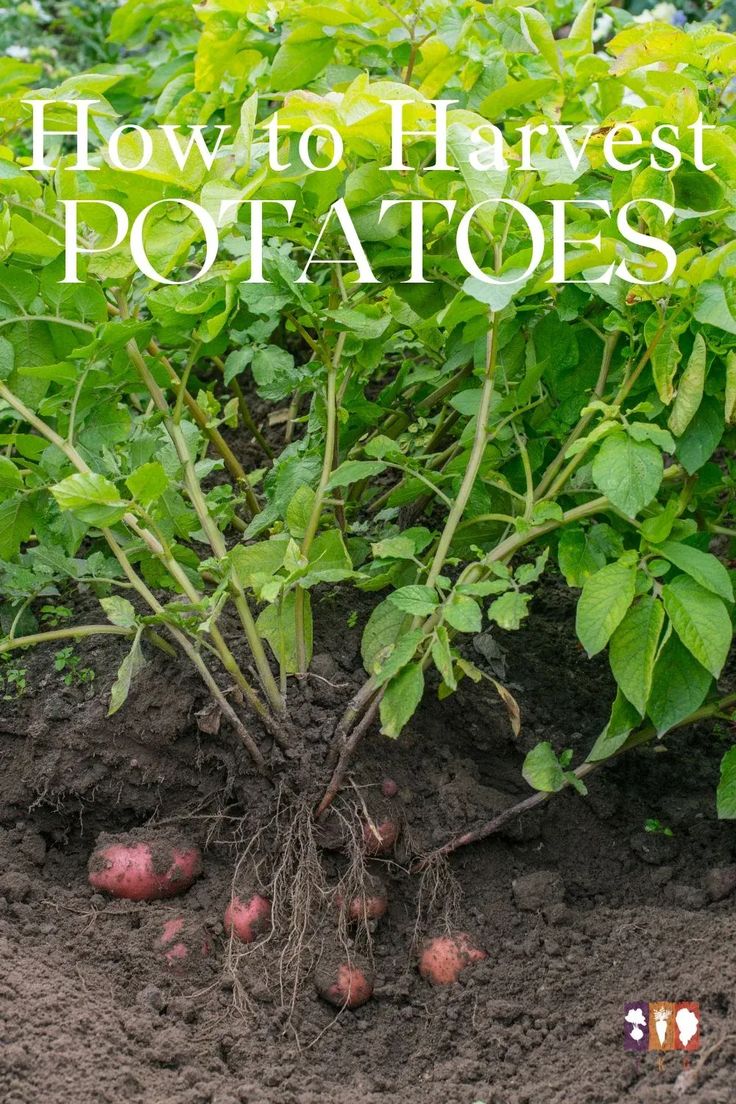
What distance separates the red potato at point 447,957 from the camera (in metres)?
1.88

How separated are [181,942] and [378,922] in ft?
1.04

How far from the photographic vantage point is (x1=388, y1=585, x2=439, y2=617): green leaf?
1.73 meters

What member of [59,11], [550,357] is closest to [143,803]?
[550,357]

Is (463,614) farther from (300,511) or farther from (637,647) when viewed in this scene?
(300,511)

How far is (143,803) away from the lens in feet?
6.97

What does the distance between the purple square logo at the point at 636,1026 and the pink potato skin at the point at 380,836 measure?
45 centimetres

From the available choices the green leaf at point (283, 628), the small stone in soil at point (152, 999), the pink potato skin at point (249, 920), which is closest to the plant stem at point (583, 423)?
the green leaf at point (283, 628)

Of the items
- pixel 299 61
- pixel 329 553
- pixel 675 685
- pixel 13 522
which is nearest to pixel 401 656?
pixel 329 553

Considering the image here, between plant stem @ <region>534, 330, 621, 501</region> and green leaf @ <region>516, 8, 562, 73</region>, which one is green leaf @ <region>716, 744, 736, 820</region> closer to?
plant stem @ <region>534, 330, 621, 501</region>

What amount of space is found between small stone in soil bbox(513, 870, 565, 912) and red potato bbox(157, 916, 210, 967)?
0.51 meters

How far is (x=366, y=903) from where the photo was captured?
1.92m

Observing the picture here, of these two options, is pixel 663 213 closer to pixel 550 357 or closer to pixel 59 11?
pixel 550 357

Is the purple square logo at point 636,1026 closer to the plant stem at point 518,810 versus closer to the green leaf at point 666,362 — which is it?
the plant stem at point 518,810

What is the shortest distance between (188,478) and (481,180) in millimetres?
701
